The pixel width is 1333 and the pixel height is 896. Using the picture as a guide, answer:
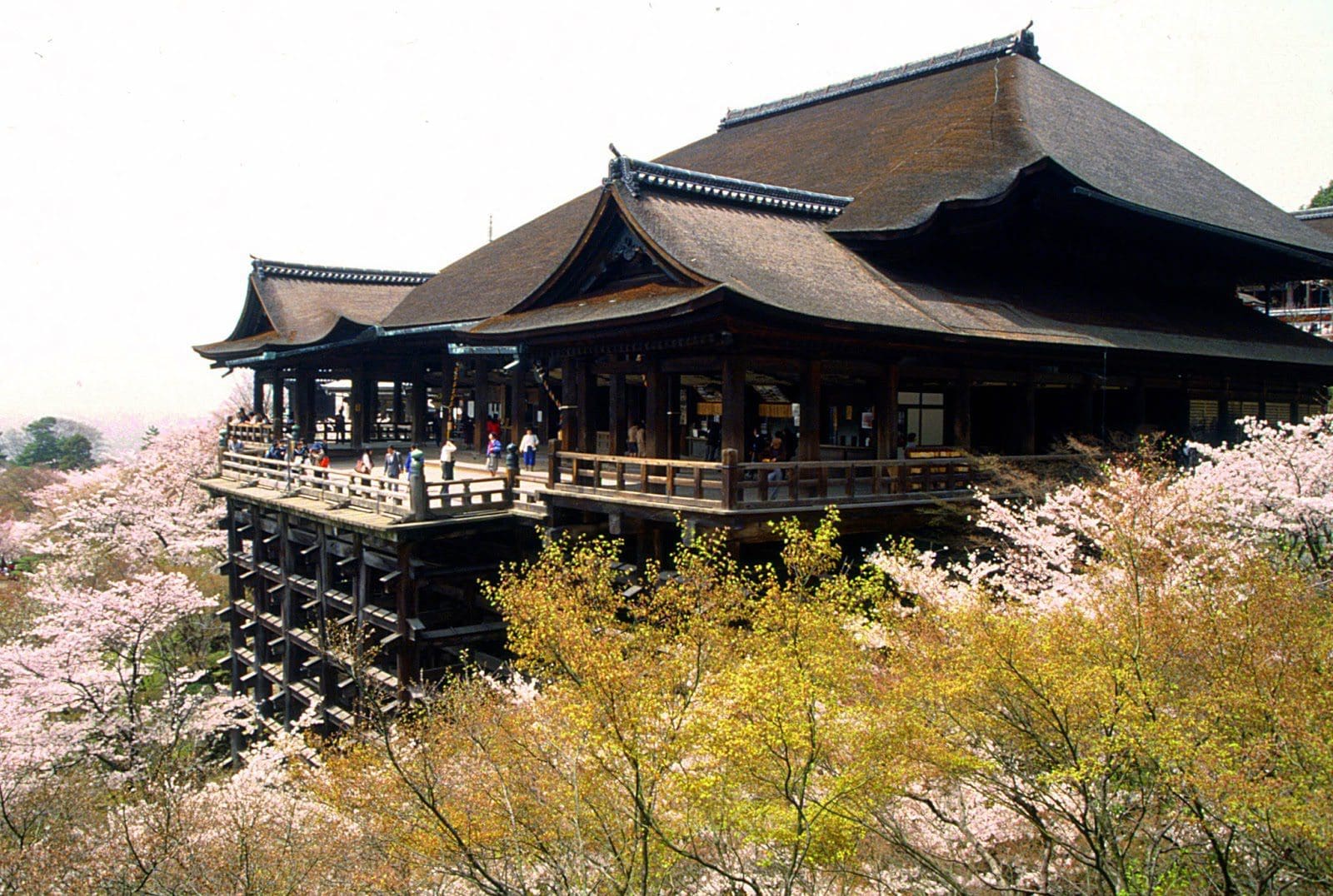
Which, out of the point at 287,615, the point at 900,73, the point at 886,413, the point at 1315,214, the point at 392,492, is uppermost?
the point at 900,73

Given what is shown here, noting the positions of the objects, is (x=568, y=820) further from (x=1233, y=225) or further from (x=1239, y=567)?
(x=1233, y=225)

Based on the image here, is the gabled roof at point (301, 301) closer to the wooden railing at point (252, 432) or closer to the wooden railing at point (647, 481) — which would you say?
the wooden railing at point (252, 432)

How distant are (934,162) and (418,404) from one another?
63.3 ft

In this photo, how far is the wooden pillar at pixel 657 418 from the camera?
17438 mm

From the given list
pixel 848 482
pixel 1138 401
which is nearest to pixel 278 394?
pixel 848 482

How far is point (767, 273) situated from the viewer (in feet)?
55.3

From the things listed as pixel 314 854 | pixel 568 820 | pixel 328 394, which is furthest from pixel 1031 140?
pixel 328 394

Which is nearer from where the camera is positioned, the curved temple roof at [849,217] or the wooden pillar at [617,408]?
the curved temple roof at [849,217]

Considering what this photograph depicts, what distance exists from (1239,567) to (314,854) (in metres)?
12.0

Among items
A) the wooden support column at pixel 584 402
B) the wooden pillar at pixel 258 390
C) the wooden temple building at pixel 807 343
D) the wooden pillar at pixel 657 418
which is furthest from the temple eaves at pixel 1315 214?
the wooden pillar at pixel 258 390

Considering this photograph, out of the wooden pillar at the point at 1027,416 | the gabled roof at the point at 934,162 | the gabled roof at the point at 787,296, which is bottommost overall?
the wooden pillar at the point at 1027,416

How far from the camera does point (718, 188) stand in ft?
63.0

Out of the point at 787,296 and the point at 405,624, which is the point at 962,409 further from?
the point at 405,624

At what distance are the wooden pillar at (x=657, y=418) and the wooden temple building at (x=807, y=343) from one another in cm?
4
